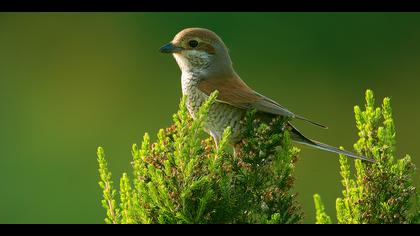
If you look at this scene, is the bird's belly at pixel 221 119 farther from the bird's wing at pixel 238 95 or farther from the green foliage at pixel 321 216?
the green foliage at pixel 321 216

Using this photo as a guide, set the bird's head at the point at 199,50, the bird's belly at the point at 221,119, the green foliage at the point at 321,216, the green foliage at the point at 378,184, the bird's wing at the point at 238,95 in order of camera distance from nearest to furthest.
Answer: the green foliage at the point at 321,216, the green foliage at the point at 378,184, the bird's wing at the point at 238,95, the bird's belly at the point at 221,119, the bird's head at the point at 199,50

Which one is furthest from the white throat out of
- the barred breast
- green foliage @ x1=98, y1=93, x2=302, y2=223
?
green foliage @ x1=98, y1=93, x2=302, y2=223

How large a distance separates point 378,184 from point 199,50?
1.37m

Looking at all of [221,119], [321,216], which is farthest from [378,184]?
[221,119]

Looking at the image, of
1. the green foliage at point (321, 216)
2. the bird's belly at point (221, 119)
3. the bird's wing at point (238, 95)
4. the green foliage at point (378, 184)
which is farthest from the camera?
the bird's belly at point (221, 119)

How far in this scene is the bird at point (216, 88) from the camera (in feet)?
12.0

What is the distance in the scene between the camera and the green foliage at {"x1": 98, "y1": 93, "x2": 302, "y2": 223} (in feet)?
9.12

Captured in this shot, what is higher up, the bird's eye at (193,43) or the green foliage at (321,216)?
the bird's eye at (193,43)

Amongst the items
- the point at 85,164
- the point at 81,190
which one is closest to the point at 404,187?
the point at 81,190

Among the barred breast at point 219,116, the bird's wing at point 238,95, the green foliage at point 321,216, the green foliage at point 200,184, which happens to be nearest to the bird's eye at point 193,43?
the bird's wing at point 238,95

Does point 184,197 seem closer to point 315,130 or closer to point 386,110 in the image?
point 386,110

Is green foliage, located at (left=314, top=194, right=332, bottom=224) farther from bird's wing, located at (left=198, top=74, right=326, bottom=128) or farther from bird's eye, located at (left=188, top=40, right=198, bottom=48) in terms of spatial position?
bird's eye, located at (left=188, top=40, right=198, bottom=48)

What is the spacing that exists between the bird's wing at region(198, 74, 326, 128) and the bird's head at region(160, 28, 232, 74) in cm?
8

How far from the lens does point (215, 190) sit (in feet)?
9.29
